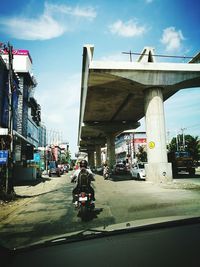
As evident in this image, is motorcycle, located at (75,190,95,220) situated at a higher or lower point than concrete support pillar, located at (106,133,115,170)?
lower

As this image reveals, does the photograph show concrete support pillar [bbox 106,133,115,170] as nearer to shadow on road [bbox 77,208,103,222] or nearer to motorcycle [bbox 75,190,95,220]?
shadow on road [bbox 77,208,103,222]

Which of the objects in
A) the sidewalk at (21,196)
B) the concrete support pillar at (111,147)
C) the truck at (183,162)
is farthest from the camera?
the concrete support pillar at (111,147)

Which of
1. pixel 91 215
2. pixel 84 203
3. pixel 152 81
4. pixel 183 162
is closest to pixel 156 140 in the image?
pixel 152 81

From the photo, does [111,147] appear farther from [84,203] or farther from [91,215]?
[84,203]

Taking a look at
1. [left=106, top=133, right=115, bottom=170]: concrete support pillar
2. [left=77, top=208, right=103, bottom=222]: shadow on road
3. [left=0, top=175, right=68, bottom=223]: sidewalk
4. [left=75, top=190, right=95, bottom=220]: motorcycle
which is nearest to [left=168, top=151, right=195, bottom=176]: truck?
[left=0, top=175, right=68, bottom=223]: sidewalk

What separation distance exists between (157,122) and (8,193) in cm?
1390

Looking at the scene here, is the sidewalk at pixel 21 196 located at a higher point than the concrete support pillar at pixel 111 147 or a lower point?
lower

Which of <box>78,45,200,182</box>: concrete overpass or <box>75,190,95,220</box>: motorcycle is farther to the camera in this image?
<box>78,45,200,182</box>: concrete overpass

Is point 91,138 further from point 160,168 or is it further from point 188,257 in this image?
point 188,257

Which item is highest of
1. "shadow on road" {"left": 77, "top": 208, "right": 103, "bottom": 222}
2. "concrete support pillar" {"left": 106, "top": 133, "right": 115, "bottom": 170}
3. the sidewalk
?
"concrete support pillar" {"left": 106, "top": 133, "right": 115, "bottom": 170}

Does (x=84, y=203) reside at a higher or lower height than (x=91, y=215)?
higher

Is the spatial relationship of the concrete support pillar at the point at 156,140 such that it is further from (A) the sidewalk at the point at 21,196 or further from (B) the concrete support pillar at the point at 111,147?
(B) the concrete support pillar at the point at 111,147

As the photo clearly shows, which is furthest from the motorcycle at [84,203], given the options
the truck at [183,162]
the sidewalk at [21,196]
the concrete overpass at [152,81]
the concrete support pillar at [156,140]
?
the truck at [183,162]

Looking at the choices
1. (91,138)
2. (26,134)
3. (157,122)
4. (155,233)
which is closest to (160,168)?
(157,122)
